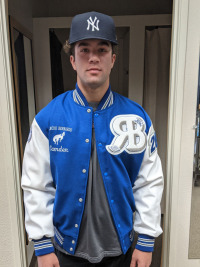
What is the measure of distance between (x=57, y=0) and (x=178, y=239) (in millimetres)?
2343

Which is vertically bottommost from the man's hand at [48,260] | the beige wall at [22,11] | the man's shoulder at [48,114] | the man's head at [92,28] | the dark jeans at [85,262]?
the dark jeans at [85,262]

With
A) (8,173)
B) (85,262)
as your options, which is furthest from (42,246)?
(8,173)

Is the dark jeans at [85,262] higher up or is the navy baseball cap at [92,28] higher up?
the navy baseball cap at [92,28]

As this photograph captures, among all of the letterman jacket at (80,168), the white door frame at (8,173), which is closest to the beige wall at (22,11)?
the white door frame at (8,173)

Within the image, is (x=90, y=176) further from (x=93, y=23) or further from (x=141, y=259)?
(x=93, y=23)

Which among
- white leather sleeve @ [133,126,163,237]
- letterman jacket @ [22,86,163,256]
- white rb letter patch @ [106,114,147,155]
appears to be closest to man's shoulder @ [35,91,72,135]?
letterman jacket @ [22,86,163,256]

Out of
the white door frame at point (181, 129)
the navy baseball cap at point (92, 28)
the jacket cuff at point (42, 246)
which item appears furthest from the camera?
the white door frame at point (181, 129)

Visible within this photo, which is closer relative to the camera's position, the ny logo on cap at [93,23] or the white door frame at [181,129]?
the ny logo on cap at [93,23]

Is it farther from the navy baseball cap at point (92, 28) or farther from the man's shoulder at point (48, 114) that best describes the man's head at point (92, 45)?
the man's shoulder at point (48, 114)

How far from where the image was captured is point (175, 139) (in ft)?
3.61

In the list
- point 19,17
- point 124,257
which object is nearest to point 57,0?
point 19,17

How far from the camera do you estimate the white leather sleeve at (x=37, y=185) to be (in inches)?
33.8

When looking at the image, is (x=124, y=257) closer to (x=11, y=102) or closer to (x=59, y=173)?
(x=59, y=173)

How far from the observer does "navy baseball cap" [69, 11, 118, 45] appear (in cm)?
77
